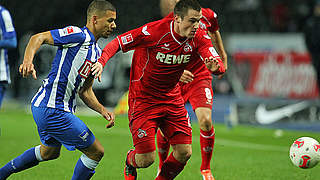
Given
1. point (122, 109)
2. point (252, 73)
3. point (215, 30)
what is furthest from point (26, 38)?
point (215, 30)

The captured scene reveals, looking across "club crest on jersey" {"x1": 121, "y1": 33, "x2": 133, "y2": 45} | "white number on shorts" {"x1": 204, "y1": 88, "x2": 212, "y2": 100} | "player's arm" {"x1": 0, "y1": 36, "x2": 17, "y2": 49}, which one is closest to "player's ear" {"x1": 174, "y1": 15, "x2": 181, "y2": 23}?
"club crest on jersey" {"x1": 121, "y1": 33, "x2": 133, "y2": 45}

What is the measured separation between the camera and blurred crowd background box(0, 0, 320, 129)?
43.0 feet

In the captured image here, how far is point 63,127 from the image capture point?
5.03 metres

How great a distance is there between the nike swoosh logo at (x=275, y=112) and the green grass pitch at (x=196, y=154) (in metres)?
0.25

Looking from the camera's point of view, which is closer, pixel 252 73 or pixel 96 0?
pixel 96 0

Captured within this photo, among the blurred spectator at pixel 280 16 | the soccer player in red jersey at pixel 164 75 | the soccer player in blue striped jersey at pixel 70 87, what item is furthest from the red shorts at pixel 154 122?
Answer: the blurred spectator at pixel 280 16

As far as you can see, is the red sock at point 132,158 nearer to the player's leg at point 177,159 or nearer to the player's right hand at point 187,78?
the player's leg at point 177,159

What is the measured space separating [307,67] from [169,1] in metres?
7.47

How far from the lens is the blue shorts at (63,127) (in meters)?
5.03

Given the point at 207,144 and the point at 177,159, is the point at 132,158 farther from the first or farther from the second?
the point at 207,144

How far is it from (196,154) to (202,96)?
2.21 meters

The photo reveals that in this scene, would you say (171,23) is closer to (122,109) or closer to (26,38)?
(122,109)

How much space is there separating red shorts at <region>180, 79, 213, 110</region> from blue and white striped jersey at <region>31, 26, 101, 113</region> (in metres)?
1.90

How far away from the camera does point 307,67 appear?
12.9 m
